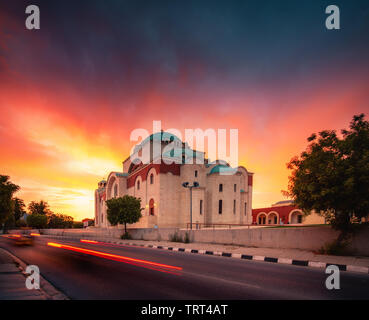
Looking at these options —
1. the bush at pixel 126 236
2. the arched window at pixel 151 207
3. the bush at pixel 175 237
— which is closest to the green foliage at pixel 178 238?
the bush at pixel 175 237

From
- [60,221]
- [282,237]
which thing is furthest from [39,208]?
[282,237]

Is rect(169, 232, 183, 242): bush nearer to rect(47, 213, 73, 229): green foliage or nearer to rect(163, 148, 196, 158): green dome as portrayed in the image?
rect(163, 148, 196, 158): green dome

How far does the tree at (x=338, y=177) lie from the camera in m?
9.45

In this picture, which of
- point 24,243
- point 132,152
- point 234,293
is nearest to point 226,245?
point 234,293

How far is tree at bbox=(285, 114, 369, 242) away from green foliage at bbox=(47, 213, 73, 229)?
274 ft

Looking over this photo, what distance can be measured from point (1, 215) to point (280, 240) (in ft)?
70.7

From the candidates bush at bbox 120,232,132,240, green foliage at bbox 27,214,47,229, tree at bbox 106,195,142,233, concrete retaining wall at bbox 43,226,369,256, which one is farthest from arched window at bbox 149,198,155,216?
green foliage at bbox 27,214,47,229

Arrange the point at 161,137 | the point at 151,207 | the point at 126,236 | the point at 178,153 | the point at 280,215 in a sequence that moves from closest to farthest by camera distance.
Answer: the point at 126,236, the point at 151,207, the point at 178,153, the point at 161,137, the point at 280,215

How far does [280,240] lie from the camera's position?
1344 centimetres

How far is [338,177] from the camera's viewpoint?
31.7 feet

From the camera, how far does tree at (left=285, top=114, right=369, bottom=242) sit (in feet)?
31.0

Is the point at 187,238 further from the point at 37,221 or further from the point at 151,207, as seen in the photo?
the point at 37,221

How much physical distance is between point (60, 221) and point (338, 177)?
87.8 metres
